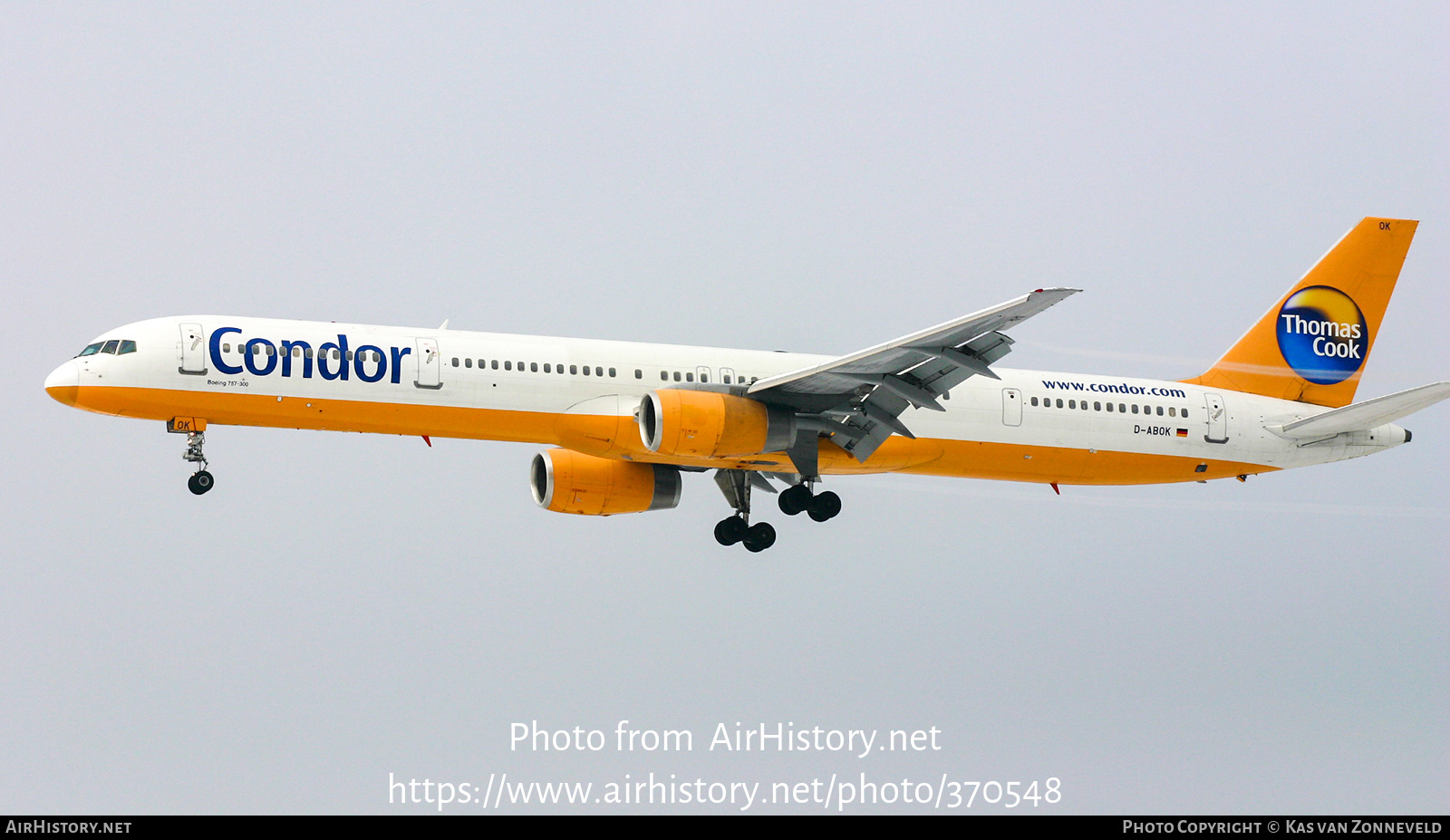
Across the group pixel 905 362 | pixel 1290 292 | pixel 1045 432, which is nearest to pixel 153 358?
pixel 905 362

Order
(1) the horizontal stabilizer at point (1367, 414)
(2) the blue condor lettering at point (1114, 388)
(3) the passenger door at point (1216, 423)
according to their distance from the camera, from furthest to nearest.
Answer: (3) the passenger door at point (1216, 423) → (2) the blue condor lettering at point (1114, 388) → (1) the horizontal stabilizer at point (1367, 414)

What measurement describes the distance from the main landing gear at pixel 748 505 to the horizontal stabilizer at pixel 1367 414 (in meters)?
11.8

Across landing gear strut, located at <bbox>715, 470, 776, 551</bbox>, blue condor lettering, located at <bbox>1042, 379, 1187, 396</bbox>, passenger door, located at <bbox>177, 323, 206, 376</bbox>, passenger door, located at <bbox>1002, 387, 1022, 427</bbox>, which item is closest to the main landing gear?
landing gear strut, located at <bbox>715, 470, 776, 551</bbox>

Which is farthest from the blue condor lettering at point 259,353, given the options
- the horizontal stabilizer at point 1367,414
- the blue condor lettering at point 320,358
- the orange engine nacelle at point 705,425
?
the horizontal stabilizer at point 1367,414

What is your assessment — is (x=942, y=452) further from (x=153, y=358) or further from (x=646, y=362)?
(x=153, y=358)

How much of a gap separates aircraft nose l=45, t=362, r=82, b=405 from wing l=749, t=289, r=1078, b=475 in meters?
14.4

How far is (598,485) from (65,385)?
498 inches

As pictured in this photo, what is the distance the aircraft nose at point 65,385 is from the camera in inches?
1312

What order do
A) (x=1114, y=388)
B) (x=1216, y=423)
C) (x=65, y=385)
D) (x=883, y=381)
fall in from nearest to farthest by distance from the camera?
(x=65, y=385) < (x=883, y=381) < (x=1114, y=388) < (x=1216, y=423)

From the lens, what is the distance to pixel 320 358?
3397cm

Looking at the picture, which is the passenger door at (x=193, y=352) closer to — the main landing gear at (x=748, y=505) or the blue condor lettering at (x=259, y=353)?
the blue condor lettering at (x=259, y=353)

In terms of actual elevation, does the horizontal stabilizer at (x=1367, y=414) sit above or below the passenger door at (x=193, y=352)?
below

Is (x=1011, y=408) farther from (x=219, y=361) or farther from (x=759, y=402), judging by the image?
(x=219, y=361)

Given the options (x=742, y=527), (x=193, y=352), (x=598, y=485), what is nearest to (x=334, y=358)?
(x=193, y=352)
